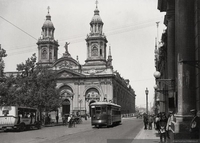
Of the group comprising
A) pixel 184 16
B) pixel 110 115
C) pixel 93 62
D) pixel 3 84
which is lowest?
pixel 110 115

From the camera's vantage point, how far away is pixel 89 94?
78938mm

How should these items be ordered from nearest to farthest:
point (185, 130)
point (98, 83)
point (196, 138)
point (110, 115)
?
point (196, 138)
point (185, 130)
point (110, 115)
point (98, 83)

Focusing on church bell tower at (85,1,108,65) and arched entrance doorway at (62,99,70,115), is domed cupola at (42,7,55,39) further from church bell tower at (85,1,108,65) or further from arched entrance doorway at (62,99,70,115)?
arched entrance doorway at (62,99,70,115)

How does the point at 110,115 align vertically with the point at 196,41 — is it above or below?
below

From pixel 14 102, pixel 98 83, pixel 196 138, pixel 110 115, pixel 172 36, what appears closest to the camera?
pixel 196 138

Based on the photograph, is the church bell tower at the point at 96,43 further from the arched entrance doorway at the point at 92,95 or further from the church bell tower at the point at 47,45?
the church bell tower at the point at 47,45

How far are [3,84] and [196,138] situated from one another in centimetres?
2309

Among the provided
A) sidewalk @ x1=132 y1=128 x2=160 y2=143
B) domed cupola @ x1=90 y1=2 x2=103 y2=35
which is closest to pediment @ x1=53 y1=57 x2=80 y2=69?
domed cupola @ x1=90 y1=2 x2=103 y2=35

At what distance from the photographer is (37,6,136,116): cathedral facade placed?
3061 inches

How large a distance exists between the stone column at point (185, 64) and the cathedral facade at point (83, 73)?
64.2m

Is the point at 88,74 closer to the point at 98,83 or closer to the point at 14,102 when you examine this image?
the point at 98,83

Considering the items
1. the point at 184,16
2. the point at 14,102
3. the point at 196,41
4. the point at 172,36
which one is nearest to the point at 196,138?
the point at 196,41

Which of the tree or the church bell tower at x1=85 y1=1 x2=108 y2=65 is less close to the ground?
the church bell tower at x1=85 y1=1 x2=108 y2=65

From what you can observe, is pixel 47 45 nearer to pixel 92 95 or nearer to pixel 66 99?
pixel 66 99
